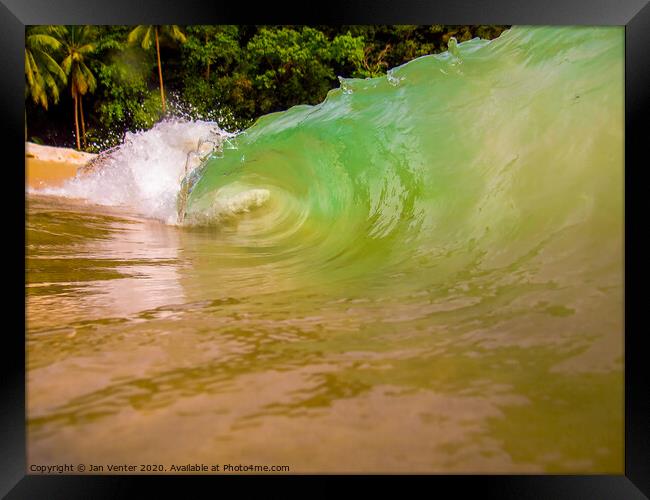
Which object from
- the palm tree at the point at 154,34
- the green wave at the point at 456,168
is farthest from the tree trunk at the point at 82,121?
the green wave at the point at 456,168

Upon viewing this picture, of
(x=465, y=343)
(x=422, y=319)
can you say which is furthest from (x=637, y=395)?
(x=422, y=319)

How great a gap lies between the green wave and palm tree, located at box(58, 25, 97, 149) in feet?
1.76

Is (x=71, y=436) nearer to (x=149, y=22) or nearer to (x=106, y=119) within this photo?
(x=106, y=119)

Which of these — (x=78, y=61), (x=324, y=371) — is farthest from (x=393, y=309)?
A: (x=78, y=61)

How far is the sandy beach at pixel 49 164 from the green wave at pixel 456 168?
1.65 ft

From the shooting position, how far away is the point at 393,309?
147 centimetres

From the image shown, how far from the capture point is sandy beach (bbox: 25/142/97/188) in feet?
4.38

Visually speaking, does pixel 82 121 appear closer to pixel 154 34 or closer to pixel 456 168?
pixel 154 34

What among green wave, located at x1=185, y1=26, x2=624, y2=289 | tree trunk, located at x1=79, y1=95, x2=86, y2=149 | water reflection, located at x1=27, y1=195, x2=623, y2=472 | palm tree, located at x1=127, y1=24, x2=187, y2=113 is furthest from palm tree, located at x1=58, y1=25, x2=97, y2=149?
green wave, located at x1=185, y1=26, x2=624, y2=289

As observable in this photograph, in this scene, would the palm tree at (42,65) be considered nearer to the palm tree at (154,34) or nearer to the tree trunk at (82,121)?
the tree trunk at (82,121)

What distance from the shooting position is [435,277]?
5.07ft

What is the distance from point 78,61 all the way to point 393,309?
1.40 m

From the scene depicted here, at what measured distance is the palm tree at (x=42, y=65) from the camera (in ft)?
4.31

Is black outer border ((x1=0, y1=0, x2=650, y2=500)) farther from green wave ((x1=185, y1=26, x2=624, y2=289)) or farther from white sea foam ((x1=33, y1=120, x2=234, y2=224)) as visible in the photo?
white sea foam ((x1=33, y1=120, x2=234, y2=224))
